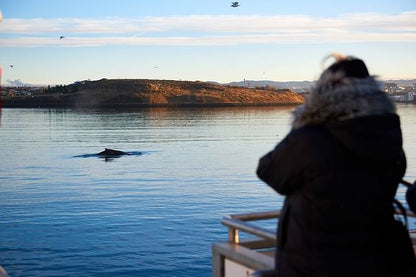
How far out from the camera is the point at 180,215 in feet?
93.1

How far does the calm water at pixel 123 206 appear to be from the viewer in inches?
806

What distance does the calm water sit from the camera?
2048 centimetres

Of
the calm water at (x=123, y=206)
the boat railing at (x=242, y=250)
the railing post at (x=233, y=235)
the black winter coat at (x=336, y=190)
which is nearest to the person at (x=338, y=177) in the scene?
the black winter coat at (x=336, y=190)

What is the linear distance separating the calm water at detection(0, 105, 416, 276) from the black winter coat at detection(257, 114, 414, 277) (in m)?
14.8

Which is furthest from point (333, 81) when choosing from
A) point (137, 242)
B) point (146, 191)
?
point (146, 191)

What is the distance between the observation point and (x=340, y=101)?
3.74 metres

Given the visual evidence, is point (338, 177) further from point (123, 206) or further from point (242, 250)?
point (123, 206)

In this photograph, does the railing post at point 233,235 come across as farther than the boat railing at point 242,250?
Yes

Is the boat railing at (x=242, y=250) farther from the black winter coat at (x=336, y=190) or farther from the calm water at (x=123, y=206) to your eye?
the calm water at (x=123, y=206)

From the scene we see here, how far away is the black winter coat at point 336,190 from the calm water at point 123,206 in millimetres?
14765

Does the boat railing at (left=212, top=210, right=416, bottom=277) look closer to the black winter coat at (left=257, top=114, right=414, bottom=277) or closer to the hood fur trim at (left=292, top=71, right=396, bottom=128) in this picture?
the black winter coat at (left=257, top=114, right=414, bottom=277)

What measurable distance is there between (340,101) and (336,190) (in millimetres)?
442

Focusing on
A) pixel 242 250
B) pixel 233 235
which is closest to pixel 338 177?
pixel 242 250

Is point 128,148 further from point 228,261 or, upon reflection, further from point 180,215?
point 228,261
